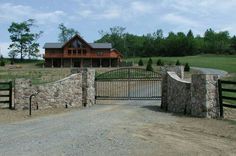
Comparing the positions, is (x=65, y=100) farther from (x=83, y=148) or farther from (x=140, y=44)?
(x=140, y=44)

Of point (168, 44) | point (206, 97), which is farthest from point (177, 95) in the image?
point (168, 44)

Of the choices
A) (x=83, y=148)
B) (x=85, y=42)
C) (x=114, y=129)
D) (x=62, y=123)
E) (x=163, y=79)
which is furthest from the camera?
(x=85, y=42)

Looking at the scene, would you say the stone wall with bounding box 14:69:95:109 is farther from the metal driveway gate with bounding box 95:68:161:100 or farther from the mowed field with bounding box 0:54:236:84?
the mowed field with bounding box 0:54:236:84

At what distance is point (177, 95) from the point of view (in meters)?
19.2

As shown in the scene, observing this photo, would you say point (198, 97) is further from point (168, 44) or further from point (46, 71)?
point (168, 44)

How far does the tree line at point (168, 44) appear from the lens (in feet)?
454

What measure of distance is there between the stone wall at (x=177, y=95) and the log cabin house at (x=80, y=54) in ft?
226

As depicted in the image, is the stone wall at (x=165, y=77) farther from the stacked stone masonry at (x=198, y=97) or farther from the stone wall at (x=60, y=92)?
the stone wall at (x=60, y=92)

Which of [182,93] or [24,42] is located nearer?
[182,93]

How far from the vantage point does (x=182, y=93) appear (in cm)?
1859

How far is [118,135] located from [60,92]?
8843 millimetres

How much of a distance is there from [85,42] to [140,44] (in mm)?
64802

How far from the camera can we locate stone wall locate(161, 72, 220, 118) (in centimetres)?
1702

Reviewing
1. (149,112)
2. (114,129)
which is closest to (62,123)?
(114,129)
